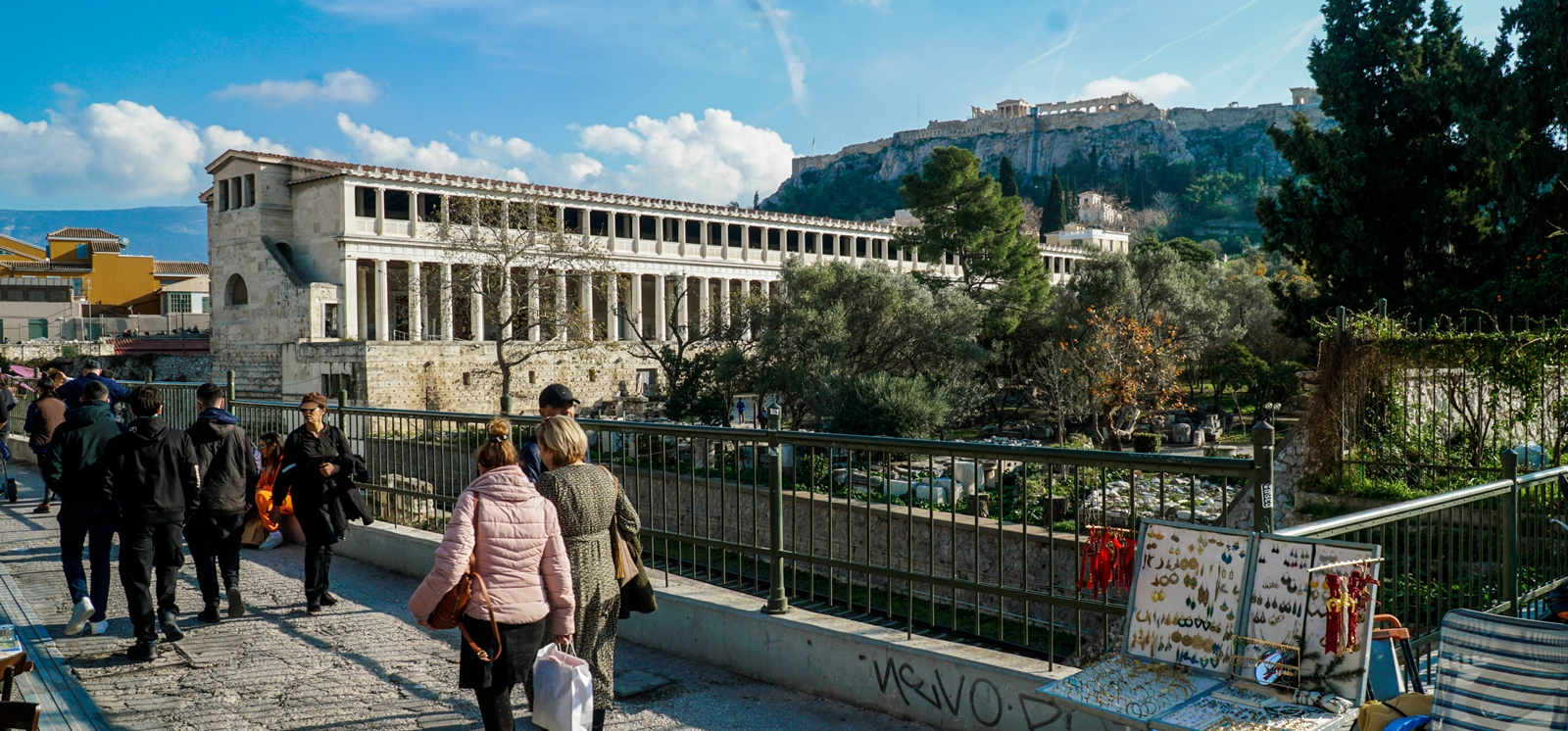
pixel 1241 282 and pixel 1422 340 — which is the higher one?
pixel 1241 282

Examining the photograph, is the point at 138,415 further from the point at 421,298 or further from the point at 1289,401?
the point at 421,298

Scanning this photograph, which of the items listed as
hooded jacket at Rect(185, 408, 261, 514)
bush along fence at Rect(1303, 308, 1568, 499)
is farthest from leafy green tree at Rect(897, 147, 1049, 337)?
hooded jacket at Rect(185, 408, 261, 514)

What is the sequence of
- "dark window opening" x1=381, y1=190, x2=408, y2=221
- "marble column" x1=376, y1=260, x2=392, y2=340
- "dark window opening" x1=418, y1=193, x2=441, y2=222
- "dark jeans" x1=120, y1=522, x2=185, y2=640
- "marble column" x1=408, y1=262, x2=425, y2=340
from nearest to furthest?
"dark jeans" x1=120, y1=522, x2=185, y2=640 < "marble column" x1=408, y1=262, x2=425, y2=340 < "marble column" x1=376, y1=260, x2=392, y2=340 < "dark window opening" x1=381, y1=190, x2=408, y2=221 < "dark window opening" x1=418, y1=193, x2=441, y2=222

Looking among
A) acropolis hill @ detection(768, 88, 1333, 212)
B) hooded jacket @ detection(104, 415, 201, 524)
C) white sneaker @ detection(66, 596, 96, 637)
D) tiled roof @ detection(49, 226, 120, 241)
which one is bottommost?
white sneaker @ detection(66, 596, 96, 637)

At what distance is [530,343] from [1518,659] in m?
42.6

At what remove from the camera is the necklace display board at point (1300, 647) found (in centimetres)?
310

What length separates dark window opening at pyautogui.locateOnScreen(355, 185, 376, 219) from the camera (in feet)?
150

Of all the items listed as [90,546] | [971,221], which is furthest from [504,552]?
[971,221]

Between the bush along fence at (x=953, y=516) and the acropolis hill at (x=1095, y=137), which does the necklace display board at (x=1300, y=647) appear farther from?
the acropolis hill at (x=1095, y=137)

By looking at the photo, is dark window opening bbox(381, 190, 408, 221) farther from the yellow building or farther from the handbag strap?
the handbag strap

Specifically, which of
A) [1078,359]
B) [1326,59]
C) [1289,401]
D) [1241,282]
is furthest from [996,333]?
[1326,59]

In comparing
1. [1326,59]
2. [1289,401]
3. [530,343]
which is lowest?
[1289,401]

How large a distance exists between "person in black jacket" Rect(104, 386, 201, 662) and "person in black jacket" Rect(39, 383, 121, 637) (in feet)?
1.32

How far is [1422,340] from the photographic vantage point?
1179 centimetres
